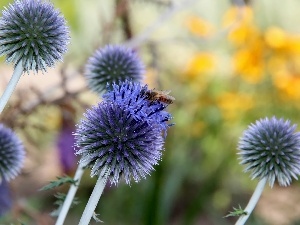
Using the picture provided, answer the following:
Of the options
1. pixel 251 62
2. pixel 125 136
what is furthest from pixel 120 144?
pixel 251 62

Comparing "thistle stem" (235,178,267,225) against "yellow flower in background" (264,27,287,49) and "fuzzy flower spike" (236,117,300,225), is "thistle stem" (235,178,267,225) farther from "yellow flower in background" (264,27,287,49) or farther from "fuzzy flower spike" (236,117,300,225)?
"yellow flower in background" (264,27,287,49)

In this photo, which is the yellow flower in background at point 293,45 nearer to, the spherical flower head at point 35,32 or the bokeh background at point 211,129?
the bokeh background at point 211,129

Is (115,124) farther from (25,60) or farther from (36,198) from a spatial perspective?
(36,198)

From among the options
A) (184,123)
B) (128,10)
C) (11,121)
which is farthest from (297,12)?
(11,121)

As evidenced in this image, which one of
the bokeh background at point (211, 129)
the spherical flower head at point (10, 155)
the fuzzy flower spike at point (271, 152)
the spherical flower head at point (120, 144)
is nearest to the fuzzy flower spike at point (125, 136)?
the spherical flower head at point (120, 144)

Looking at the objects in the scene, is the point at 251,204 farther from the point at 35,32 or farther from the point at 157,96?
the point at 35,32

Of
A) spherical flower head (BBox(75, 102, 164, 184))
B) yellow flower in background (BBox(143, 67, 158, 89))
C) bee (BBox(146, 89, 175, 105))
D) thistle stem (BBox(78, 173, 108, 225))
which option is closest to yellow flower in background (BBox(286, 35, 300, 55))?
yellow flower in background (BBox(143, 67, 158, 89))
